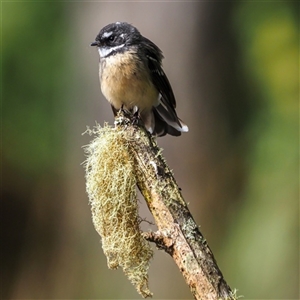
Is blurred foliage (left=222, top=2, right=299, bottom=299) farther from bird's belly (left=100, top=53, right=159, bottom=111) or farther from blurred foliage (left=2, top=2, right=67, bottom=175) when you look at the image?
bird's belly (left=100, top=53, right=159, bottom=111)

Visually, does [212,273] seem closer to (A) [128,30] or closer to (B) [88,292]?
(A) [128,30]

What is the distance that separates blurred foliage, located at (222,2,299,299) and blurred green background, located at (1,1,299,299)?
1 centimetres

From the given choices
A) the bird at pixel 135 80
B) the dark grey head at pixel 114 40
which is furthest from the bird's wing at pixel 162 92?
the dark grey head at pixel 114 40

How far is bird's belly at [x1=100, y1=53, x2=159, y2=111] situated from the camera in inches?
142

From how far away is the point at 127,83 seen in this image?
3.60 meters

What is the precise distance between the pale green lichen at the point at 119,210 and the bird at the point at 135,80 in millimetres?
1172

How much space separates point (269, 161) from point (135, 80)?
2.50 m

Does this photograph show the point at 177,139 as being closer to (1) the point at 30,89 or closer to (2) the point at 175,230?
(1) the point at 30,89

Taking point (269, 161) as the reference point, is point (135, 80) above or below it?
above

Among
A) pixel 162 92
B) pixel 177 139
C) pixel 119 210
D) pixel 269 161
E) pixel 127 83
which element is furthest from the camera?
pixel 269 161

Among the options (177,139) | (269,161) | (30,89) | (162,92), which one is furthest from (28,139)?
(162,92)

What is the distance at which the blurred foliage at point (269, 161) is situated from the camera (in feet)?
17.3

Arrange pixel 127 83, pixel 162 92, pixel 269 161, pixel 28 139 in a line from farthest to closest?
pixel 28 139
pixel 269 161
pixel 162 92
pixel 127 83

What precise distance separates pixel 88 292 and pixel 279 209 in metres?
1.99
